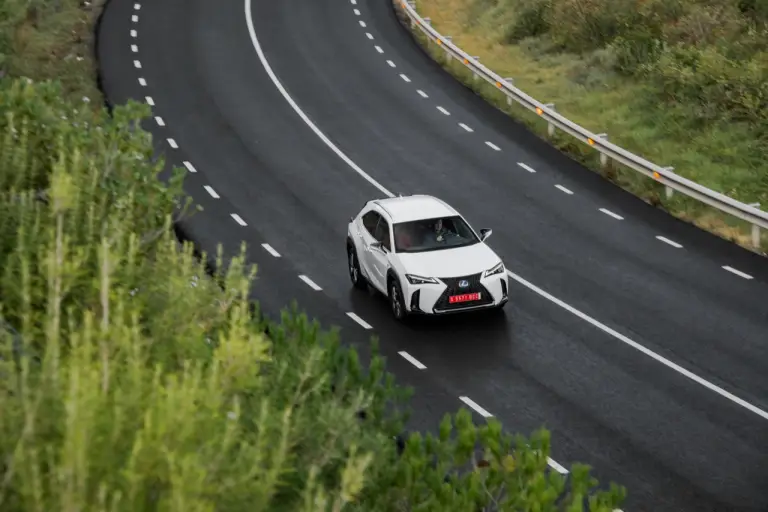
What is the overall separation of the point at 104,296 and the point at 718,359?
12641 mm

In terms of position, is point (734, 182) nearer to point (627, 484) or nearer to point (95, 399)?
point (627, 484)

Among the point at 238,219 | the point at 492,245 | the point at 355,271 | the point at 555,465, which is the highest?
the point at 555,465

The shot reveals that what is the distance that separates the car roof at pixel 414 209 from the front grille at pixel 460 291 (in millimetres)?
1647

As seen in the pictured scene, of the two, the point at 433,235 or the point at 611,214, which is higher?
the point at 433,235

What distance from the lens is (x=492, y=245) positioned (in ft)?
71.1

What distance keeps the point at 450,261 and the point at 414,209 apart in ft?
5.17

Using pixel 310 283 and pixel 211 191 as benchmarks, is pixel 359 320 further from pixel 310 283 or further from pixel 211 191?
pixel 211 191

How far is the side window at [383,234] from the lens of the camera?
18.6 m

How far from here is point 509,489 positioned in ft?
21.1

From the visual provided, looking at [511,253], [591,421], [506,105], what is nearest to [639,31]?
[506,105]

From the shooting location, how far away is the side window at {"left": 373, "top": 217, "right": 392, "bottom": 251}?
18.6 m

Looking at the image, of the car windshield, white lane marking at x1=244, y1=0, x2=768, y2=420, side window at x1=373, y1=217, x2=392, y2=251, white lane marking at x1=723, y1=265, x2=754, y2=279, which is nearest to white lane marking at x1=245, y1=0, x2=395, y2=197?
white lane marking at x1=244, y1=0, x2=768, y2=420

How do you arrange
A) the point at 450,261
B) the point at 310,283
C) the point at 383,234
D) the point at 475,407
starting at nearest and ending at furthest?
1. the point at 475,407
2. the point at 450,261
3. the point at 383,234
4. the point at 310,283

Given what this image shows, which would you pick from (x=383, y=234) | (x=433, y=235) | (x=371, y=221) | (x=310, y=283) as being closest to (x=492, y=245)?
(x=371, y=221)
